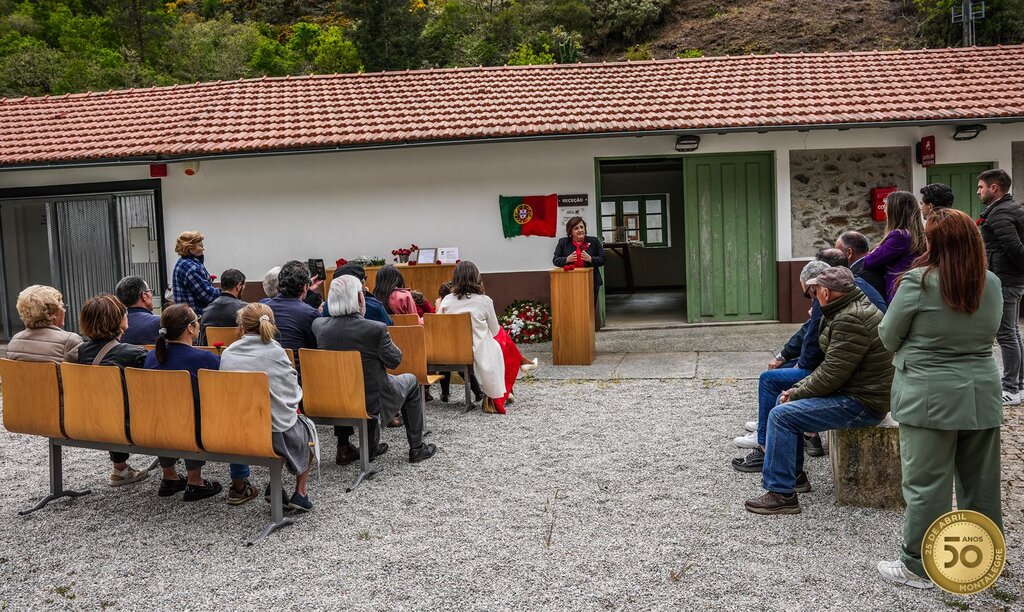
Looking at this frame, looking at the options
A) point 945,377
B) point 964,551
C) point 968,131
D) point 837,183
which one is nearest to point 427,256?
point 837,183

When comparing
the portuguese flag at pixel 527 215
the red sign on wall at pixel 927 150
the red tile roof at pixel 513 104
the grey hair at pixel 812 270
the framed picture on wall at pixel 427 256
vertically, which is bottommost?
the grey hair at pixel 812 270

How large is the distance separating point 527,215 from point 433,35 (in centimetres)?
2259

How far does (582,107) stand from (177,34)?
29479mm

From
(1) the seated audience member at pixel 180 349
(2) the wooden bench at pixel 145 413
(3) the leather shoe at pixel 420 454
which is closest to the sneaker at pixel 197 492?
(1) the seated audience member at pixel 180 349

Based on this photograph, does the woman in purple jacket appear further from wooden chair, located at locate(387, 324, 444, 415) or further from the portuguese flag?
the portuguese flag

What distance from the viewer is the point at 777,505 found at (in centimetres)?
405

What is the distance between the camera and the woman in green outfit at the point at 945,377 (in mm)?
3053

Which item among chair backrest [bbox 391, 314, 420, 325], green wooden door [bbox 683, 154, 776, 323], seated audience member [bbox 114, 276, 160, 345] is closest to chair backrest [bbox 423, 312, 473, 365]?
chair backrest [bbox 391, 314, 420, 325]

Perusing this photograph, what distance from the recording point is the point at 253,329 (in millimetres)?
4230

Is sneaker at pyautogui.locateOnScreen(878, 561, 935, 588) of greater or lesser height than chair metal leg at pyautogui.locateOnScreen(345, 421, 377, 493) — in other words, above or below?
below

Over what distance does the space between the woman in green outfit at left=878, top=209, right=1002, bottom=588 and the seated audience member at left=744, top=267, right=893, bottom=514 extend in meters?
0.65

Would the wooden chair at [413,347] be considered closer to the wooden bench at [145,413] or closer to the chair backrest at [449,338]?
the chair backrest at [449,338]

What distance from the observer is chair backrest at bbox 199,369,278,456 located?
3.93m

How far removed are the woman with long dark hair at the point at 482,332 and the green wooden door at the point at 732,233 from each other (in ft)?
16.1
